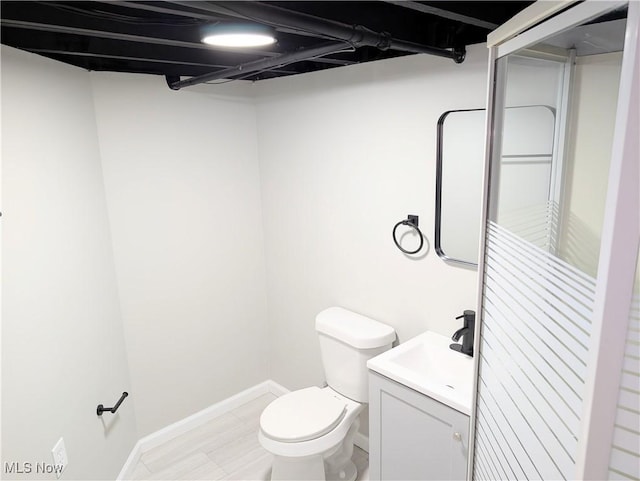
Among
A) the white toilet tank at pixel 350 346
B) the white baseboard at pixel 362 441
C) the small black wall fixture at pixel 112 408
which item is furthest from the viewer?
the white baseboard at pixel 362 441

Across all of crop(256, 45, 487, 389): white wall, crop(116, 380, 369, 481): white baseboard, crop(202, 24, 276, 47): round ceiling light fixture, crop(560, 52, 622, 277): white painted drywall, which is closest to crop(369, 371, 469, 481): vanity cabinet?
crop(256, 45, 487, 389): white wall

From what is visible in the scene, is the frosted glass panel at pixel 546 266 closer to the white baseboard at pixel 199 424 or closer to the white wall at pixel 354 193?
the white wall at pixel 354 193

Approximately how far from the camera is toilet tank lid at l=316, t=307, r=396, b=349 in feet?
7.64

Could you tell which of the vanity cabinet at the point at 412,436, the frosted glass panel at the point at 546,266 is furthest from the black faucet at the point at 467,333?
the frosted glass panel at the point at 546,266

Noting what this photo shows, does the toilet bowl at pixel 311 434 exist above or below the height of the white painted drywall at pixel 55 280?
below

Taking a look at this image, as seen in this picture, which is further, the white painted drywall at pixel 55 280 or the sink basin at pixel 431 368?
the sink basin at pixel 431 368

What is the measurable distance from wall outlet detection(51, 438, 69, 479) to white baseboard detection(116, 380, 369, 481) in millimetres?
667

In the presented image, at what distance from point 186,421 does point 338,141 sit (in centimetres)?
212

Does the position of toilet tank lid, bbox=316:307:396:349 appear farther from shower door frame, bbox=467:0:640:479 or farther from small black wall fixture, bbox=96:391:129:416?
shower door frame, bbox=467:0:640:479

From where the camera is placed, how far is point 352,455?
268cm

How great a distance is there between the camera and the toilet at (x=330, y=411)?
7.13ft

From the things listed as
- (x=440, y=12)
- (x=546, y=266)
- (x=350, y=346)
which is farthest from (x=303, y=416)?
(x=440, y=12)

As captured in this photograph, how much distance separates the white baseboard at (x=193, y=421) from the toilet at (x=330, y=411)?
35.0 inches

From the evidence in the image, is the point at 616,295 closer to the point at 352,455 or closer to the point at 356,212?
the point at 356,212
